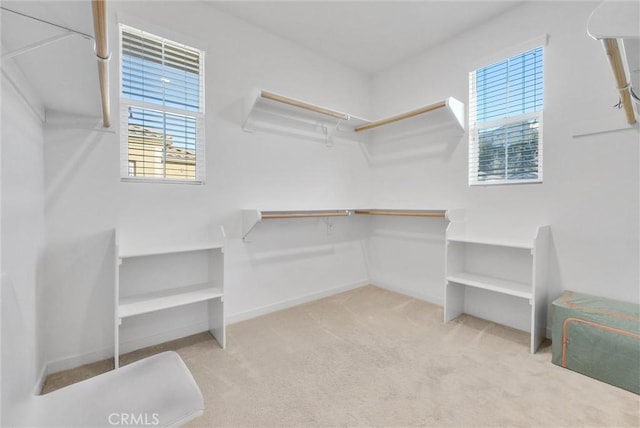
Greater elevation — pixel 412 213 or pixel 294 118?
pixel 294 118

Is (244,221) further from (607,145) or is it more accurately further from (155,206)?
(607,145)

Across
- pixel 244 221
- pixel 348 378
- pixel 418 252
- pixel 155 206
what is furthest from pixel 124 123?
pixel 418 252

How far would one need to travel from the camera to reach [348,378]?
6.11 ft

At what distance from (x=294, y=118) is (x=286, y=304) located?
2.00m

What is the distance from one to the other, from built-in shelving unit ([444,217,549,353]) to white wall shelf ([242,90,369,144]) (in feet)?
5.51

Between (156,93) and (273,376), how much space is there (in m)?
2.32

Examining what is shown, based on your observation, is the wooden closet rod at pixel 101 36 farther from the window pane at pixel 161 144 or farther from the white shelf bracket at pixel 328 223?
the white shelf bracket at pixel 328 223

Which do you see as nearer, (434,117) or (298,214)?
(298,214)

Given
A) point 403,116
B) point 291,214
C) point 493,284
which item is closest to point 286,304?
point 291,214

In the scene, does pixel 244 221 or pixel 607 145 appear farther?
pixel 244 221

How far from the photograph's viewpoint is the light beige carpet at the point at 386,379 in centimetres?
153

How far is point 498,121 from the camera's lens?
269 centimetres

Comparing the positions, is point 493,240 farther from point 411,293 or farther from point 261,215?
point 261,215

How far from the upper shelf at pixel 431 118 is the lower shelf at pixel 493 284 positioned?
1.45 meters
